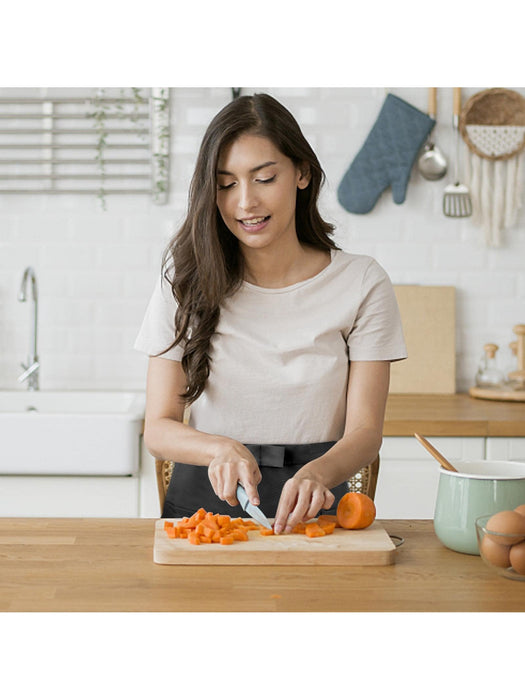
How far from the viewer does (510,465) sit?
1584 mm

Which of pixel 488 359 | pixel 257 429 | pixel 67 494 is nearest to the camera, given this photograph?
pixel 257 429

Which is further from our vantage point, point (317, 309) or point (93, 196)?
point (93, 196)

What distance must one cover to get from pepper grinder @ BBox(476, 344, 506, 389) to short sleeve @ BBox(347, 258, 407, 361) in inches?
59.6

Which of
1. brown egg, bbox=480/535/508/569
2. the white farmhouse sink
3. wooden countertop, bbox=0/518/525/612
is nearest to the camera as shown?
wooden countertop, bbox=0/518/525/612

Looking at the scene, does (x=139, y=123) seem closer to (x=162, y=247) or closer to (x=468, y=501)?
(x=162, y=247)

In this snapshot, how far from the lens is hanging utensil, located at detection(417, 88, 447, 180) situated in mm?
3498

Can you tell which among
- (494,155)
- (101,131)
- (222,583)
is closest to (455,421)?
(494,155)

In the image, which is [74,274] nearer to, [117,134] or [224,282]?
[117,134]

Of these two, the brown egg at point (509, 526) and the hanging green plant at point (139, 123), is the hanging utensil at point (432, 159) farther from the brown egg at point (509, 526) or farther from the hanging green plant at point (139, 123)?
the brown egg at point (509, 526)

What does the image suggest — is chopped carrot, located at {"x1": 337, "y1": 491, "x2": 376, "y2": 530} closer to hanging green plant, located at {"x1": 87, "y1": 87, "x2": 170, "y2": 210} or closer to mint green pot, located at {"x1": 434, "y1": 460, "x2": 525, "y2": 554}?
mint green pot, located at {"x1": 434, "y1": 460, "x2": 525, "y2": 554}

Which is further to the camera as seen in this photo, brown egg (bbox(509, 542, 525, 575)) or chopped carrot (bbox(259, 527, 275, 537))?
chopped carrot (bbox(259, 527, 275, 537))

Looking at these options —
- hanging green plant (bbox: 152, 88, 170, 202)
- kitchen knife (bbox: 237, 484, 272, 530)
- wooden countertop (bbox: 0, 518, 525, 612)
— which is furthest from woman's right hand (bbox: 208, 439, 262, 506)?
hanging green plant (bbox: 152, 88, 170, 202)

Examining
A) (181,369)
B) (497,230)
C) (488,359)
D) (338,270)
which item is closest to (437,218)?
(497,230)

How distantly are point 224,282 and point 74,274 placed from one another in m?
1.73
